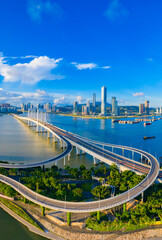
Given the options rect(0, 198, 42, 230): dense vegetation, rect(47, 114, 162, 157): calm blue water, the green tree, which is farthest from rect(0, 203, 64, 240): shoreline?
rect(47, 114, 162, 157): calm blue water

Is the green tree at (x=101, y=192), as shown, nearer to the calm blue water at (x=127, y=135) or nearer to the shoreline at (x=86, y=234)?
the shoreline at (x=86, y=234)

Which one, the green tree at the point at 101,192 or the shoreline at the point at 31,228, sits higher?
the green tree at the point at 101,192

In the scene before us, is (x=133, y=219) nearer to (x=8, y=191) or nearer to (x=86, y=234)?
(x=86, y=234)

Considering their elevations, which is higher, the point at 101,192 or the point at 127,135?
the point at 127,135

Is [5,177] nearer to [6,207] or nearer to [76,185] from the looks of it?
[6,207]

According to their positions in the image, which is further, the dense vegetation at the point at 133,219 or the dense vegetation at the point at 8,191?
the dense vegetation at the point at 8,191

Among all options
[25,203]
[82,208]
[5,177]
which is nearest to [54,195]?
[25,203]

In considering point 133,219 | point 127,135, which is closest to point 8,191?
point 133,219

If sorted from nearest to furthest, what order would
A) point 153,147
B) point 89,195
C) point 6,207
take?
A: point 6,207
point 89,195
point 153,147

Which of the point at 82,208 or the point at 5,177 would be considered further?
the point at 5,177

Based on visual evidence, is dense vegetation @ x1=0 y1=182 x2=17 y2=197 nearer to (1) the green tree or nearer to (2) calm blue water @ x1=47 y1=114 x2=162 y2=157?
(1) the green tree

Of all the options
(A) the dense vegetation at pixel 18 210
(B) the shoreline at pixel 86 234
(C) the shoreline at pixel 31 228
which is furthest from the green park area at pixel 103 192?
(C) the shoreline at pixel 31 228
